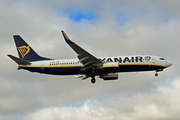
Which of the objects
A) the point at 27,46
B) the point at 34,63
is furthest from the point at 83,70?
the point at 27,46

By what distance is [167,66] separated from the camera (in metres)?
67.8

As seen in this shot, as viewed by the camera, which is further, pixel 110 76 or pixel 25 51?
pixel 25 51

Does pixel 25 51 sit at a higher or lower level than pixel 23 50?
lower

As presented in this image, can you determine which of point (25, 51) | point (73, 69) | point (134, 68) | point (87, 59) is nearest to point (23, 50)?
point (25, 51)

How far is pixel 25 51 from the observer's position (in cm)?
7138

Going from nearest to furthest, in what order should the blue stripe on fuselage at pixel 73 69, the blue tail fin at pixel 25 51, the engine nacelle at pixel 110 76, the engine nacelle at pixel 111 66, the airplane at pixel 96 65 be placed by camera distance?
the engine nacelle at pixel 111 66
the airplane at pixel 96 65
the blue stripe on fuselage at pixel 73 69
the engine nacelle at pixel 110 76
the blue tail fin at pixel 25 51

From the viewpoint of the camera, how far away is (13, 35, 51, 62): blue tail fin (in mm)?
70188

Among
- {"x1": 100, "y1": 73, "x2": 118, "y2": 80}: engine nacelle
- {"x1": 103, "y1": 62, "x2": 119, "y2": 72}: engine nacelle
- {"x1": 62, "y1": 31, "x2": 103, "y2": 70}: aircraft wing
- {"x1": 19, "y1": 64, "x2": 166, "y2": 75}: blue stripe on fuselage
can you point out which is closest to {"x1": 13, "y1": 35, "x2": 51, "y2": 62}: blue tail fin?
{"x1": 19, "y1": 64, "x2": 166, "y2": 75}: blue stripe on fuselage

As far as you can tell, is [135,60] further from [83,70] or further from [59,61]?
[59,61]

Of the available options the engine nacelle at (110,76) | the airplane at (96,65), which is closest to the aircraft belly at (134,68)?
the airplane at (96,65)

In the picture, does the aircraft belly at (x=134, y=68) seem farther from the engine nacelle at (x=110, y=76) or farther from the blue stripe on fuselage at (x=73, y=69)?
the engine nacelle at (x=110, y=76)

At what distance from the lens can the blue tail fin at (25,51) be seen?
70188 mm

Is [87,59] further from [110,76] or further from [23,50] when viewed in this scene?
[23,50]

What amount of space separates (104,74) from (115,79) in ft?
8.76
